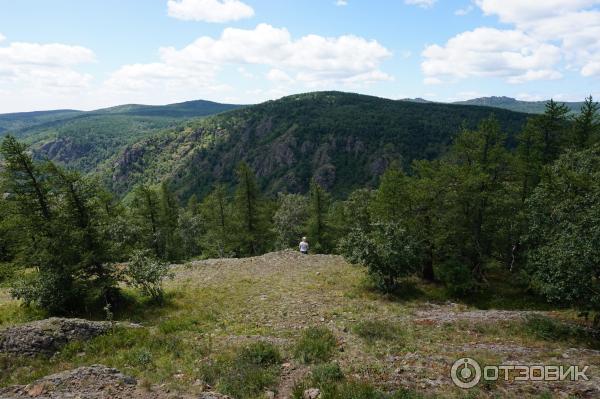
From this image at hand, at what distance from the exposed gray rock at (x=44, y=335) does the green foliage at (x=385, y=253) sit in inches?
551

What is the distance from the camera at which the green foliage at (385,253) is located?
22359 mm

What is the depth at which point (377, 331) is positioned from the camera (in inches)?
590

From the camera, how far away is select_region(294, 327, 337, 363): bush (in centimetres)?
1273

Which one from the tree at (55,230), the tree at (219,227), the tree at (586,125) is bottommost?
the tree at (219,227)

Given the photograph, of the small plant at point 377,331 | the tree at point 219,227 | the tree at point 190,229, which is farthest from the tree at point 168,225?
the small plant at point 377,331

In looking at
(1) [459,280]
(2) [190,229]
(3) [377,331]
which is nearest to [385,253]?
(1) [459,280]

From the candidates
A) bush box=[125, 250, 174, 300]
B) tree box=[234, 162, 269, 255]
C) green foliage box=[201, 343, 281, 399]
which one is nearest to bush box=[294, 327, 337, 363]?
green foliage box=[201, 343, 281, 399]

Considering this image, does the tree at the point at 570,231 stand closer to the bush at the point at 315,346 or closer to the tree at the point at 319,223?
the bush at the point at 315,346

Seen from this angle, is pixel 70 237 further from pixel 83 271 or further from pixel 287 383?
pixel 287 383

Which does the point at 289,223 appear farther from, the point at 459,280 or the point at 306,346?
the point at 306,346

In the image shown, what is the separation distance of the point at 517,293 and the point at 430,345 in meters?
14.7

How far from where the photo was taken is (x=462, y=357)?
12281mm

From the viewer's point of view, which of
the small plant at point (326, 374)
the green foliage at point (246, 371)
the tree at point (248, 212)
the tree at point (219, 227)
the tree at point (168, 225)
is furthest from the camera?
the tree at point (219, 227)

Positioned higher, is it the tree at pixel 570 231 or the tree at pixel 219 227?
the tree at pixel 570 231
